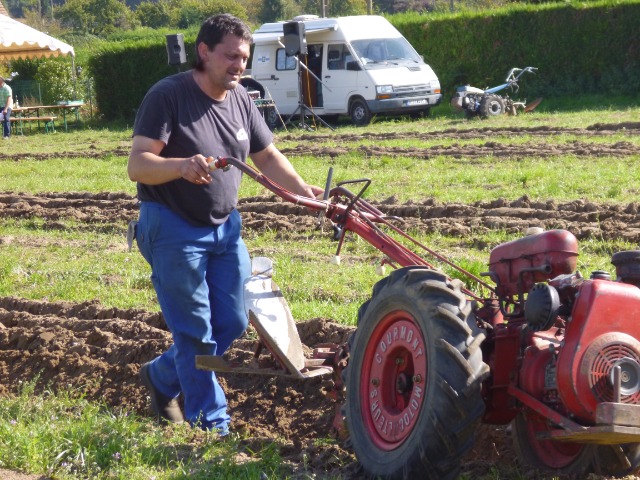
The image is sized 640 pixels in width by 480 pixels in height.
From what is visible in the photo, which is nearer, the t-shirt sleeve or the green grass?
the green grass

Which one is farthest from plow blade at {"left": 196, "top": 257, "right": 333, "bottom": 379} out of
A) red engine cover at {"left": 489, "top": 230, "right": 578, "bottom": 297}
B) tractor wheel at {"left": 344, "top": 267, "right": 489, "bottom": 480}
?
red engine cover at {"left": 489, "top": 230, "right": 578, "bottom": 297}

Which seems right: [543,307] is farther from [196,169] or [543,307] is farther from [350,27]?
[350,27]

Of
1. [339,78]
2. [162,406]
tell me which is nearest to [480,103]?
[339,78]

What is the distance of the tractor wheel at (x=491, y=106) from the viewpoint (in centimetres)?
2225

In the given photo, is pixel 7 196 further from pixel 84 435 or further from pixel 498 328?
pixel 498 328

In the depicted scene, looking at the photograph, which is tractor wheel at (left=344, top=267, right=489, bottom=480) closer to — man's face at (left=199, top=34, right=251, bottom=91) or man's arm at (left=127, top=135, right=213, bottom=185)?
man's arm at (left=127, top=135, right=213, bottom=185)

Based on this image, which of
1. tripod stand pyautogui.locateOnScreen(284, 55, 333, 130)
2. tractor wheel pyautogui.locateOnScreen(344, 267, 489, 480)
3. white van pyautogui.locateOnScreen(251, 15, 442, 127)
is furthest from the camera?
tripod stand pyautogui.locateOnScreen(284, 55, 333, 130)

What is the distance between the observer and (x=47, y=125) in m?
30.2

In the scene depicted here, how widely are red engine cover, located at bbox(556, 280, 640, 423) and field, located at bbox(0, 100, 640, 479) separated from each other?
0.68m

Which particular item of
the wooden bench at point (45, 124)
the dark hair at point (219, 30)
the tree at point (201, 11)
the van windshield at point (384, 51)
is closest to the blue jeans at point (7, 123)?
the wooden bench at point (45, 124)

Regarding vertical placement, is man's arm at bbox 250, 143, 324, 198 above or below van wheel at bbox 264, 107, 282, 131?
above

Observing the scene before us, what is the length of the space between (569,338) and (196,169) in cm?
187

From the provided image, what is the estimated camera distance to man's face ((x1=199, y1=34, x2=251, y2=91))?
4.93m

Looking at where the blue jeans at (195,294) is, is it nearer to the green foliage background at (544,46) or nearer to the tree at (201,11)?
the green foliage background at (544,46)
